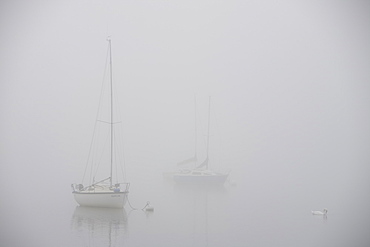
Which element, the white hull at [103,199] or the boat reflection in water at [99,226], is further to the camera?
the white hull at [103,199]

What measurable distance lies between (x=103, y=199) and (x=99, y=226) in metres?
6.52

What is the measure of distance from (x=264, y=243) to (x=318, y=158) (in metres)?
78.5

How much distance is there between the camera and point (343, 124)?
181 meters

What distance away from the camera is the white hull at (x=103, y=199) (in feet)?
123

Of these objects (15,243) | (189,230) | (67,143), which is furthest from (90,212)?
(67,143)

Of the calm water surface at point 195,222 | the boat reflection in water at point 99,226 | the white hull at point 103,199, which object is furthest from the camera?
the white hull at point 103,199

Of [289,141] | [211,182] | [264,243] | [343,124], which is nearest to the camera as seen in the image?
[264,243]

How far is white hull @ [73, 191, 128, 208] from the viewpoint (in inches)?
1475

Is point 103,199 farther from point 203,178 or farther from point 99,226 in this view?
point 203,178

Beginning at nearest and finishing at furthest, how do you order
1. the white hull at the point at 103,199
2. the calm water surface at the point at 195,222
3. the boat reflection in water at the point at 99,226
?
the boat reflection in water at the point at 99,226, the calm water surface at the point at 195,222, the white hull at the point at 103,199

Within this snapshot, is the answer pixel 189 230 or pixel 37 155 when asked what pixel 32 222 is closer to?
pixel 189 230

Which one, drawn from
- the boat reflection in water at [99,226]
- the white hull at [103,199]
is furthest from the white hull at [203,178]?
the boat reflection in water at [99,226]

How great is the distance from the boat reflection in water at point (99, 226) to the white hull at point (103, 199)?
0.33 metres

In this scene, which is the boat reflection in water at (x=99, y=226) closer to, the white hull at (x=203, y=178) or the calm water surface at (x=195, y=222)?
the calm water surface at (x=195, y=222)
